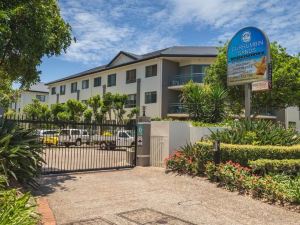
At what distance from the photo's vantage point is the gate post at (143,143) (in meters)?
15.0

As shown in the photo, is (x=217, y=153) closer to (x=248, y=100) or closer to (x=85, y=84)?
(x=248, y=100)

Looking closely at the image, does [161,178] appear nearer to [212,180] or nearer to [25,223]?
[212,180]

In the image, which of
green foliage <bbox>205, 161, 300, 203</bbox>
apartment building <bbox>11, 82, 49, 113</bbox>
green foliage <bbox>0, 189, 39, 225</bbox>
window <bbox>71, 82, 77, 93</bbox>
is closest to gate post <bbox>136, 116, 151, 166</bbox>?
green foliage <bbox>205, 161, 300, 203</bbox>

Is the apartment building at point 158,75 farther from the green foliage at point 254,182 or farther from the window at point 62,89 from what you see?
the green foliage at point 254,182

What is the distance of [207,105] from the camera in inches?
643

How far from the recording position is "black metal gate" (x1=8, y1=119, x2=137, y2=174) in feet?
44.7

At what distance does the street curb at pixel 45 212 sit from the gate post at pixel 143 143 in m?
6.64

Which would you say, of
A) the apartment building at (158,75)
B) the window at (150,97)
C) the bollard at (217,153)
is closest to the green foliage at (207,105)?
the bollard at (217,153)

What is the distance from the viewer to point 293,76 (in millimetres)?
26688

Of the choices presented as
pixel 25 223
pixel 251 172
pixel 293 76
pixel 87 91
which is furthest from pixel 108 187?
pixel 87 91

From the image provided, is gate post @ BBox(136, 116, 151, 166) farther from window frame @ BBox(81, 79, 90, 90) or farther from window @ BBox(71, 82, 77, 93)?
window @ BBox(71, 82, 77, 93)

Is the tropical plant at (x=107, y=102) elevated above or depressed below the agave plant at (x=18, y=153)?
above

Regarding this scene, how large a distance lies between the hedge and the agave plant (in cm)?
583

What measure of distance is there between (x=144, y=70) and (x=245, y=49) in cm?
2498
